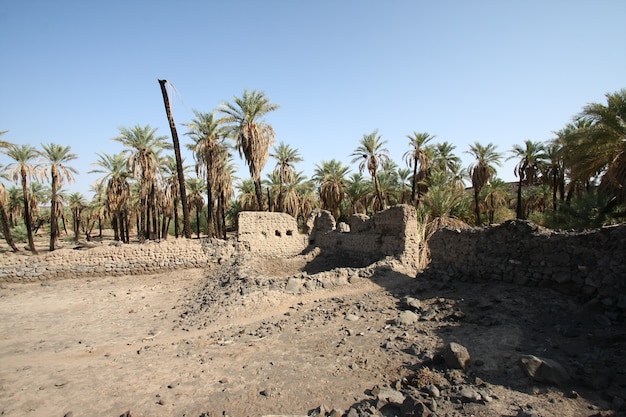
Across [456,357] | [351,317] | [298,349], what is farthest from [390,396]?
[351,317]

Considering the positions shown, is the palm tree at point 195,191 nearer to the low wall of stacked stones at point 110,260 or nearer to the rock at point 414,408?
the low wall of stacked stones at point 110,260

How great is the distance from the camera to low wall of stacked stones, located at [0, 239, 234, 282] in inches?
553

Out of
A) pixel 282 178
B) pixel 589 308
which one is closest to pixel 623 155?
pixel 589 308

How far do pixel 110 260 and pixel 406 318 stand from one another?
524 inches

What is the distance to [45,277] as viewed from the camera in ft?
46.6

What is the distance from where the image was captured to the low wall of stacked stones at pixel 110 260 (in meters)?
14.0

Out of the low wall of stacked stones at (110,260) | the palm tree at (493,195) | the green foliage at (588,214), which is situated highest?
the palm tree at (493,195)

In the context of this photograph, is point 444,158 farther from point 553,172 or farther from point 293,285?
→ point 293,285

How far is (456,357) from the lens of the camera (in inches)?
203

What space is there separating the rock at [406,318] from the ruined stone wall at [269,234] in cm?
1195

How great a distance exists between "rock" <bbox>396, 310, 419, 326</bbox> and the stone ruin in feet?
16.7

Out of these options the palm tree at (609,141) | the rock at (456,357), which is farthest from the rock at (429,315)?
the palm tree at (609,141)

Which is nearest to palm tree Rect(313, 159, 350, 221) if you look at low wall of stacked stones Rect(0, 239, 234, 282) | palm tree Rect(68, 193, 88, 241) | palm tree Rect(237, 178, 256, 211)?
palm tree Rect(237, 178, 256, 211)

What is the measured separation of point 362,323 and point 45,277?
13.8 meters
